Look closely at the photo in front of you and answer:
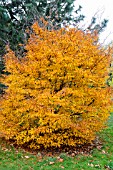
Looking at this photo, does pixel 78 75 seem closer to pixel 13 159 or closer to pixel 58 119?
pixel 58 119

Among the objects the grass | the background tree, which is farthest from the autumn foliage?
the background tree

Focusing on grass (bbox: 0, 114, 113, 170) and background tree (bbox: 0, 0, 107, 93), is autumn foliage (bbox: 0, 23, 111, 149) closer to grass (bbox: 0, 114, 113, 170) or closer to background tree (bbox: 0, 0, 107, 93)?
grass (bbox: 0, 114, 113, 170)

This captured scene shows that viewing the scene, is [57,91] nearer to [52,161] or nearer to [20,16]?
[52,161]

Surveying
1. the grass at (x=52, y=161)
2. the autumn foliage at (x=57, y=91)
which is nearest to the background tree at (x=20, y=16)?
the autumn foliage at (x=57, y=91)

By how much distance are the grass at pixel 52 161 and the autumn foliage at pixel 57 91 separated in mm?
449

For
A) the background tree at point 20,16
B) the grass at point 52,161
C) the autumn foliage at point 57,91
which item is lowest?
the grass at point 52,161

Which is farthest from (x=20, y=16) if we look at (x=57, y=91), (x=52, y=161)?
(x=52, y=161)

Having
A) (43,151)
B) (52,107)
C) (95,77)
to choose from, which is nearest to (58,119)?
(52,107)

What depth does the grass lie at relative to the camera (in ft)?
21.5

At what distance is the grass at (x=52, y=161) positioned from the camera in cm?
655

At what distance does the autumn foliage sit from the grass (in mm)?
449

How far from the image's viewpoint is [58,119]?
7.29 m

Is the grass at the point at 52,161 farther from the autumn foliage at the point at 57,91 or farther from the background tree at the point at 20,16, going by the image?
the background tree at the point at 20,16

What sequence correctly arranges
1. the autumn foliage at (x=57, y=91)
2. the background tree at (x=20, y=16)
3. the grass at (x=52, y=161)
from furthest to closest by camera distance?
the background tree at (x=20, y=16), the autumn foliage at (x=57, y=91), the grass at (x=52, y=161)
